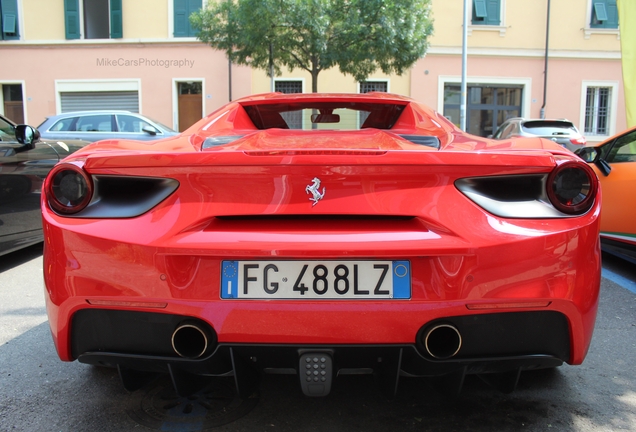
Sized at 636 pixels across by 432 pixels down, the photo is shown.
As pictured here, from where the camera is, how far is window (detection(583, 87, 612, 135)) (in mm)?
21547

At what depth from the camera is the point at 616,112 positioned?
2134 cm

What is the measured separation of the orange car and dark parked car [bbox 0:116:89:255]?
484cm

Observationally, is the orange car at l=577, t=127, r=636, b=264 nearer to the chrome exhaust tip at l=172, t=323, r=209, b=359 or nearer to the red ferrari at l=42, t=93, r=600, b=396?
the red ferrari at l=42, t=93, r=600, b=396

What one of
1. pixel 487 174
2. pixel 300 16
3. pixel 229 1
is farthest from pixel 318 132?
pixel 229 1

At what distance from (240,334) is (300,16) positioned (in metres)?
11.5

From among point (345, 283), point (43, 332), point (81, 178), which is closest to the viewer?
point (345, 283)

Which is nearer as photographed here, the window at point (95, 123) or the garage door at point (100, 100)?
the window at point (95, 123)

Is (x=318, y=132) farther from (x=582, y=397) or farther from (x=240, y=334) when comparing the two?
(x=582, y=397)

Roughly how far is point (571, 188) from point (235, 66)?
63.7 feet

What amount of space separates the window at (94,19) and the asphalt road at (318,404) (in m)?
20.0

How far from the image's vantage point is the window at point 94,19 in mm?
20125

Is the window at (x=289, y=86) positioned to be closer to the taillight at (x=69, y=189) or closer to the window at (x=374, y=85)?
the window at (x=374, y=85)

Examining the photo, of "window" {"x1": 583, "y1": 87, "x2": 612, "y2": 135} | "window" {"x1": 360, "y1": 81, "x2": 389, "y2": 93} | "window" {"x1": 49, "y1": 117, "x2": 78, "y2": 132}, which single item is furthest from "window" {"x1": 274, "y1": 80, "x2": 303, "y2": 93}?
"window" {"x1": 583, "y1": 87, "x2": 612, "y2": 135}

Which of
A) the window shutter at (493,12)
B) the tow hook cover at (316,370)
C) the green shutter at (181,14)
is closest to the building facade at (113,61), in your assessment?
the green shutter at (181,14)
